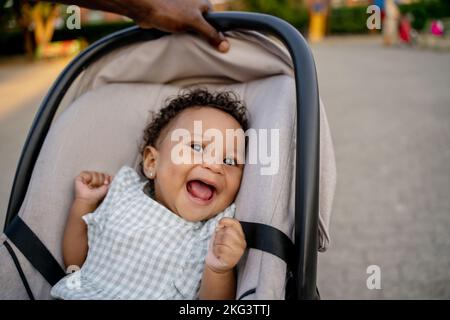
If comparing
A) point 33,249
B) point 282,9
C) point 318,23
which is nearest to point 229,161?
point 33,249

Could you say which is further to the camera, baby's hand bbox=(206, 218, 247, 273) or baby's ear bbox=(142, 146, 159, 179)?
baby's ear bbox=(142, 146, 159, 179)

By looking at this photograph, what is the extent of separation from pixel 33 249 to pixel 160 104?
72 centimetres

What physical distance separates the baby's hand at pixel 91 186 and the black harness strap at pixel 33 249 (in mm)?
199

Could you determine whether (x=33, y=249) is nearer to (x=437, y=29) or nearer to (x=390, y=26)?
(x=437, y=29)

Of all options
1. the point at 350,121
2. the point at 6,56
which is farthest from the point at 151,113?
the point at 6,56

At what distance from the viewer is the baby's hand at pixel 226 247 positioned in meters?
1.07

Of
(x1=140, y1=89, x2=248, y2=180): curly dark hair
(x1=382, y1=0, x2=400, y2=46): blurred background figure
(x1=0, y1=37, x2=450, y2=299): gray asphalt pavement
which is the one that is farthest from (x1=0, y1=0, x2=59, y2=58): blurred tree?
(x1=140, y1=89, x2=248, y2=180): curly dark hair

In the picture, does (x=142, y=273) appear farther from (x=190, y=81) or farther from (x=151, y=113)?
(x=190, y=81)

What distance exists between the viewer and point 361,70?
8688 mm

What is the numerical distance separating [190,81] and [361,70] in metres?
7.72

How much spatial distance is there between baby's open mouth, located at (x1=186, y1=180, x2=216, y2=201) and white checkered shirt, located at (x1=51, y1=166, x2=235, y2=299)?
0.07 metres

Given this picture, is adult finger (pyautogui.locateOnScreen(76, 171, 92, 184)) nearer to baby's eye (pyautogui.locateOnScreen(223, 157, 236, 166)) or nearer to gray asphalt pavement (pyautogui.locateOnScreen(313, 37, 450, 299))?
baby's eye (pyautogui.locateOnScreen(223, 157, 236, 166))

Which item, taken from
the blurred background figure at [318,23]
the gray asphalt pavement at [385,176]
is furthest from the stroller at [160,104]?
the blurred background figure at [318,23]

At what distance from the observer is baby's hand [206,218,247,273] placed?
1.07 meters
